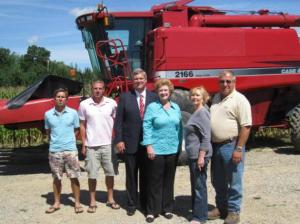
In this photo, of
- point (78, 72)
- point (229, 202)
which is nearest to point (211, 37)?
point (78, 72)

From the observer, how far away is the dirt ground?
5.76 meters

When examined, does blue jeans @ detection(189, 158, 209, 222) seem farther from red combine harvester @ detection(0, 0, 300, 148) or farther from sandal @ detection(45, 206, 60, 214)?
red combine harvester @ detection(0, 0, 300, 148)

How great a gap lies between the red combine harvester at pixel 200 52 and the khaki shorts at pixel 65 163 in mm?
3341

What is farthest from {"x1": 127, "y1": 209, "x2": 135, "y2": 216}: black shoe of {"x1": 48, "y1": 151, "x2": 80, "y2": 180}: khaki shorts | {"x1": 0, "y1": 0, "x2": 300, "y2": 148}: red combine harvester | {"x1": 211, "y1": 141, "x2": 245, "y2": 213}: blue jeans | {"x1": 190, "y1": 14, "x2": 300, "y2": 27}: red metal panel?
{"x1": 190, "y1": 14, "x2": 300, "y2": 27}: red metal panel

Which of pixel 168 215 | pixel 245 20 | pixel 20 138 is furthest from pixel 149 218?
pixel 20 138

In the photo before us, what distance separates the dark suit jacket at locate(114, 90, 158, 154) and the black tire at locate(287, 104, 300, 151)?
17.4 ft

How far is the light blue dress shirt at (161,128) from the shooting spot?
5.36 meters

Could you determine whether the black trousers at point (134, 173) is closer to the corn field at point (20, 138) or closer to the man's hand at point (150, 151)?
the man's hand at point (150, 151)

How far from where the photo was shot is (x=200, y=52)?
9.54m

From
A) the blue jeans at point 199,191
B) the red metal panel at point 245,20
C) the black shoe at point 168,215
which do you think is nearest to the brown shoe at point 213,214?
the blue jeans at point 199,191

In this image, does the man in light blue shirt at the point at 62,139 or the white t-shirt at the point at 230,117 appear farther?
the man in light blue shirt at the point at 62,139

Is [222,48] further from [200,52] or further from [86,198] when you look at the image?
[86,198]

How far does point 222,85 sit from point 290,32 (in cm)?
614

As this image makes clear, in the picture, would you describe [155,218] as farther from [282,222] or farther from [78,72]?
[78,72]
